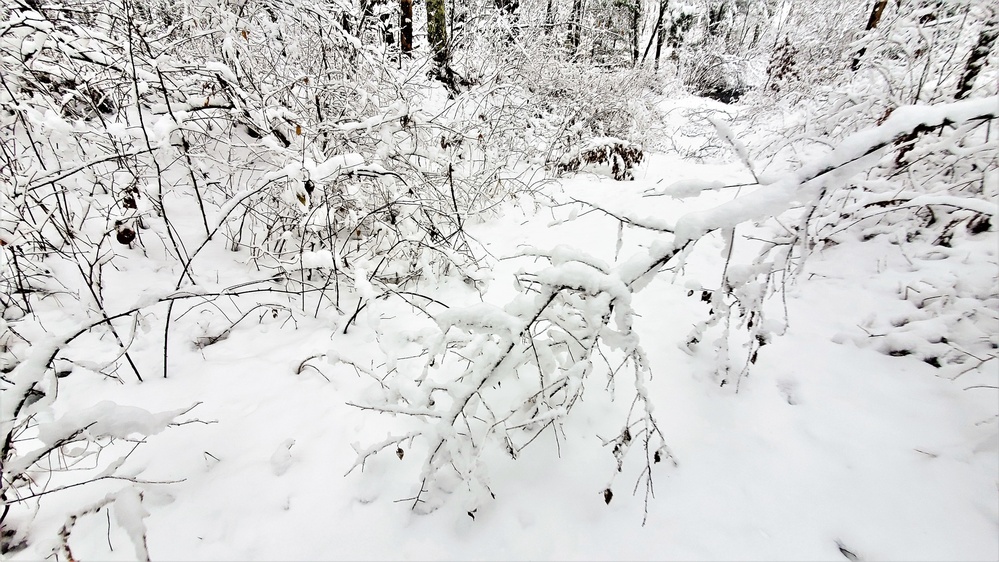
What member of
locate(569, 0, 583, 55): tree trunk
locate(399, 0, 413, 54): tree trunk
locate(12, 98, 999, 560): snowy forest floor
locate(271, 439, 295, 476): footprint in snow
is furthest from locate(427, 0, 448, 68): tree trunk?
locate(271, 439, 295, 476): footprint in snow

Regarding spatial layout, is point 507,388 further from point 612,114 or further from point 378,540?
point 612,114

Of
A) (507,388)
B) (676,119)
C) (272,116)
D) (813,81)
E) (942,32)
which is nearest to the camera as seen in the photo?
(507,388)

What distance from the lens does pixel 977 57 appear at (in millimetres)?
2260

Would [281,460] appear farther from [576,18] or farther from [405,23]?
[576,18]

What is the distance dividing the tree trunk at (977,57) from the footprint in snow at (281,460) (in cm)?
396

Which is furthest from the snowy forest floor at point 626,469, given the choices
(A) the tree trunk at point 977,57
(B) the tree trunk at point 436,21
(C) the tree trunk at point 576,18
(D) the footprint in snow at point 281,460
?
(C) the tree trunk at point 576,18

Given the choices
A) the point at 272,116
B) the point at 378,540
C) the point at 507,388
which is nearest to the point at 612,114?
the point at 272,116

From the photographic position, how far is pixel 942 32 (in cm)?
294

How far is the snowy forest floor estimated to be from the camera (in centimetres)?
100

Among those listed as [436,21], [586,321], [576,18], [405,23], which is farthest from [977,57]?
[576,18]

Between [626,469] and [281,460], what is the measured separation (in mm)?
1077

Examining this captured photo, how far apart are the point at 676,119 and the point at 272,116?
9.69 metres

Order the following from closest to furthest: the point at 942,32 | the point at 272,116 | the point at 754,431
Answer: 1. the point at 754,431
2. the point at 272,116
3. the point at 942,32

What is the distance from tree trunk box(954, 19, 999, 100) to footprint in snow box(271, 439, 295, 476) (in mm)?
3963
